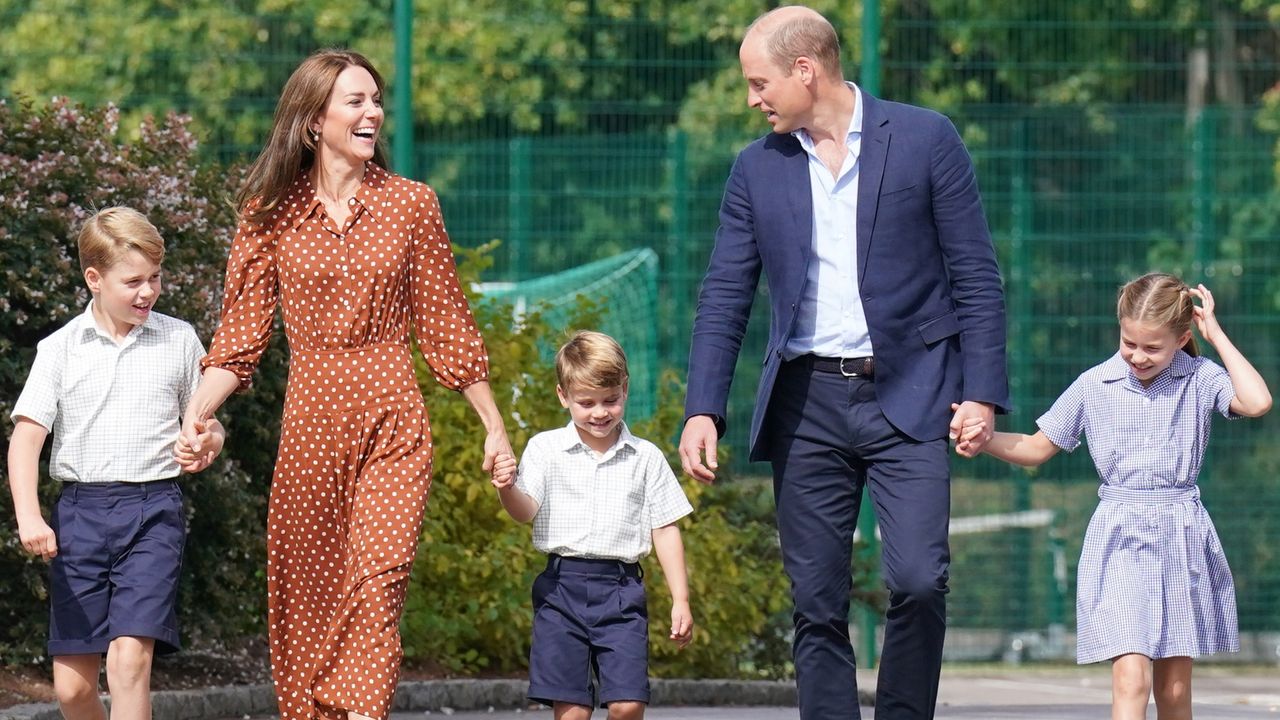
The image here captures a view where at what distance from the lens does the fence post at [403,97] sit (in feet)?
35.2

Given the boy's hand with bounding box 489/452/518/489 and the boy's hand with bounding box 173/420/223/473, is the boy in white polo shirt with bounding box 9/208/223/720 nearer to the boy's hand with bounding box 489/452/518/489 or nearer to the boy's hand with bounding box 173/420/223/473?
the boy's hand with bounding box 173/420/223/473

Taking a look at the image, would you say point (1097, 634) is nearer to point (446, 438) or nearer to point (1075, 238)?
point (446, 438)

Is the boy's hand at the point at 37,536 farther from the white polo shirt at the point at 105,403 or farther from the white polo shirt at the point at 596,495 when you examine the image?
the white polo shirt at the point at 596,495

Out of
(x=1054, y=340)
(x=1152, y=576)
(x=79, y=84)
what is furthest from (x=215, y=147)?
(x=1152, y=576)

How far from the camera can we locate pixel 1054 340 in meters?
11.7

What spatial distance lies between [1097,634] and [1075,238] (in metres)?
5.52

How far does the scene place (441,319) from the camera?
19.4 feet

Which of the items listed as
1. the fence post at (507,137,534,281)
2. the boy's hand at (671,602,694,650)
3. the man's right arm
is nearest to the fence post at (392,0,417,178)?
the fence post at (507,137,534,281)

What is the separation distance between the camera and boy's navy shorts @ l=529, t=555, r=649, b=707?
239 inches

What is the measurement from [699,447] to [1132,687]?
63.4 inches

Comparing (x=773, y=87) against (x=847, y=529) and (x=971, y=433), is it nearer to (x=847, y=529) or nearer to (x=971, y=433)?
(x=971, y=433)

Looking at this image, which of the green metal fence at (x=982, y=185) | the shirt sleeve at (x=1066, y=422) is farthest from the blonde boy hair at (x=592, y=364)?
the green metal fence at (x=982, y=185)

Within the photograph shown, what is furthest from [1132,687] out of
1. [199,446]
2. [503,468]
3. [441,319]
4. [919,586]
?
[199,446]

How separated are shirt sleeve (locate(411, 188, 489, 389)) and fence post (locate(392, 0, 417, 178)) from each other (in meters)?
4.84
